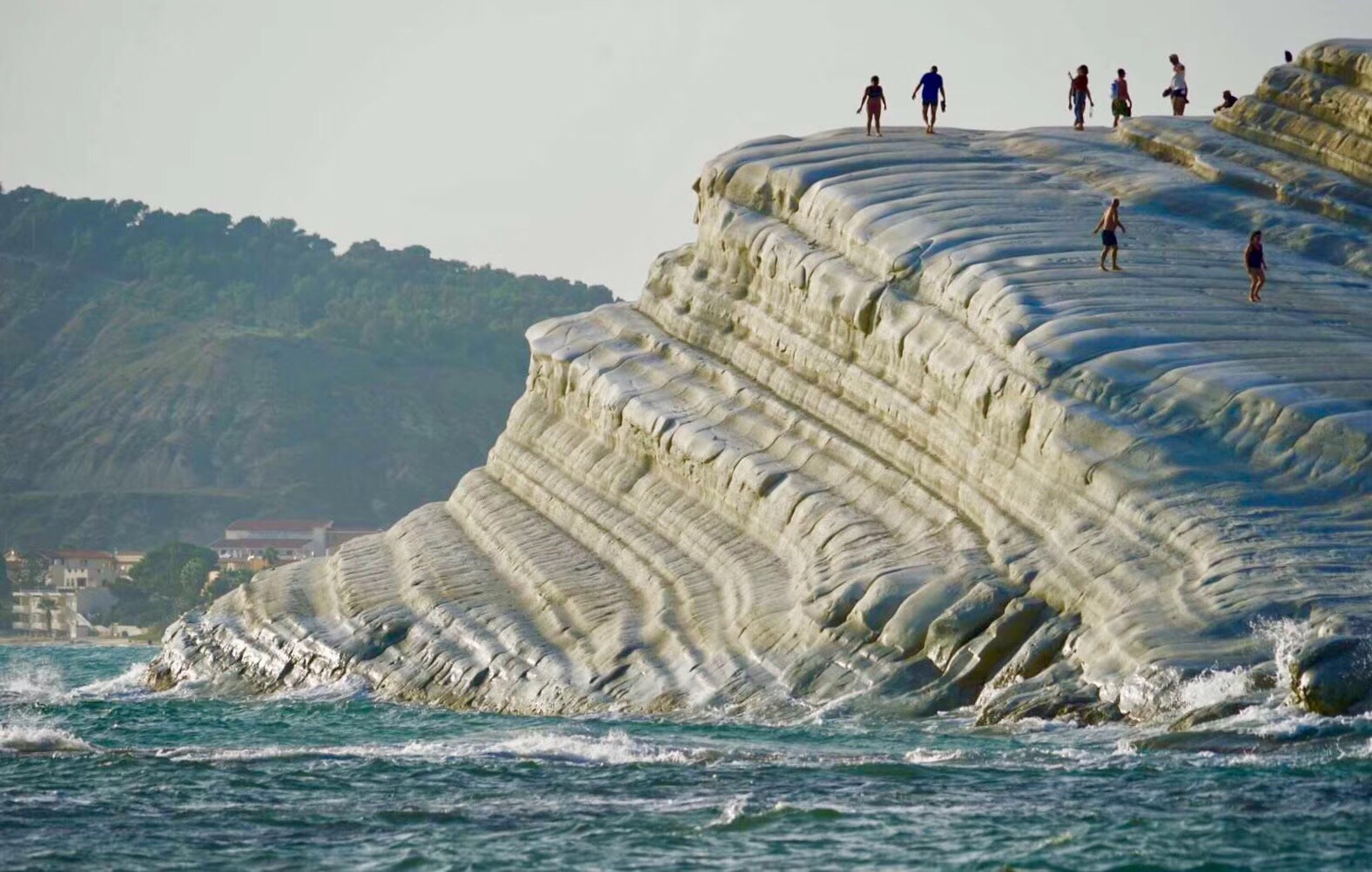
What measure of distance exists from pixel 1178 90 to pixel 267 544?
88024 mm

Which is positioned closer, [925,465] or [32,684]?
[925,465]

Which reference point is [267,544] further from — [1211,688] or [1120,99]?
[1211,688]

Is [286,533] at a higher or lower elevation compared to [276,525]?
lower

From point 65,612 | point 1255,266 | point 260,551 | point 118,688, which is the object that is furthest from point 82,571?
point 1255,266

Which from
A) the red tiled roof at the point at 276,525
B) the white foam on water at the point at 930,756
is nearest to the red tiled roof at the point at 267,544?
the red tiled roof at the point at 276,525

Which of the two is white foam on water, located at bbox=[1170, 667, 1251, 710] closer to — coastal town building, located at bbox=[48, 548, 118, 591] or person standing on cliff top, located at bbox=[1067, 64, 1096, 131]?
person standing on cliff top, located at bbox=[1067, 64, 1096, 131]

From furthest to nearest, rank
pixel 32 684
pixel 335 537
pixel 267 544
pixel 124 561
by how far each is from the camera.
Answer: pixel 335 537, pixel 124 561, pixel 267 544, pixel 32 684

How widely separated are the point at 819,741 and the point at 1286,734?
5.20 meters

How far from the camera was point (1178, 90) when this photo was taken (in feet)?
146

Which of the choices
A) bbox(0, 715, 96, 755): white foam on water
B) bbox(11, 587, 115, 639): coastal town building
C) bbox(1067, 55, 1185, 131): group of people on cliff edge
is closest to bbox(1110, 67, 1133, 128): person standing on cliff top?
bbox(1067, 55, 1185, 131): group of people on cliff edge

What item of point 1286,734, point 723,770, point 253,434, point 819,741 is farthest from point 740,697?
point 253,434

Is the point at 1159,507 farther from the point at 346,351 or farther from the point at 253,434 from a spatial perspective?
the point at 346,351

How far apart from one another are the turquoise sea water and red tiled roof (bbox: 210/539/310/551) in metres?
97.5

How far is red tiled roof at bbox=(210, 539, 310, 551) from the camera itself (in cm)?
12544
